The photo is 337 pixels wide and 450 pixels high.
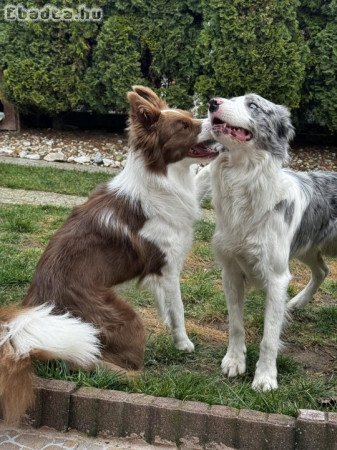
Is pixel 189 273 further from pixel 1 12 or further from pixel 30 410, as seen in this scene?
pixel 1 12

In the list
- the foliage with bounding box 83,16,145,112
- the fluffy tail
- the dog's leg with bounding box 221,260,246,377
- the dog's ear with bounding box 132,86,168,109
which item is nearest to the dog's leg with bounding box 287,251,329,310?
the dog's leg with bounding box 221,260,246,377

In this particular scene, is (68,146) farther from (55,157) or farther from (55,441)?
(55,441)

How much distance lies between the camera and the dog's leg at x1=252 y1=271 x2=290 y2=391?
3799 mm

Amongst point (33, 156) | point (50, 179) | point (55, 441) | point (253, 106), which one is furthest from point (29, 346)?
point (33, 156)

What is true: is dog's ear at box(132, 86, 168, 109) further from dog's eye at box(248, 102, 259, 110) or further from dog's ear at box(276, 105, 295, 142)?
dog's ear at box(276, 105, 295, 142)

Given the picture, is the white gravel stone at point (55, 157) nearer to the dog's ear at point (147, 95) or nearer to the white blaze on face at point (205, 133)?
the dog's ear at point (147, 95)

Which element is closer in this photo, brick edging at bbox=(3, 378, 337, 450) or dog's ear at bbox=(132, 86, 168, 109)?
brick edging at bbox=(3, 378, 337, 450)

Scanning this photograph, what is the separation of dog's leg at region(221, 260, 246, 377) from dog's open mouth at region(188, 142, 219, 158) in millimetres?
750

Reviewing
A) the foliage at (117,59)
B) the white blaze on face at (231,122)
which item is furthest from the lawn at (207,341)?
the foliage at (117,59)

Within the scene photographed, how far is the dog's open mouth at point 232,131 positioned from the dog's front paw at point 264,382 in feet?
4.99

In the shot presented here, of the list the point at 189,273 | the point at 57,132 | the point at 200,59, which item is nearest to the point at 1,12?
the point at 57,132

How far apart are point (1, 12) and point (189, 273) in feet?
25.9

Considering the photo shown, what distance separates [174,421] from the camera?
298cm

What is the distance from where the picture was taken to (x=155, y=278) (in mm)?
4023
